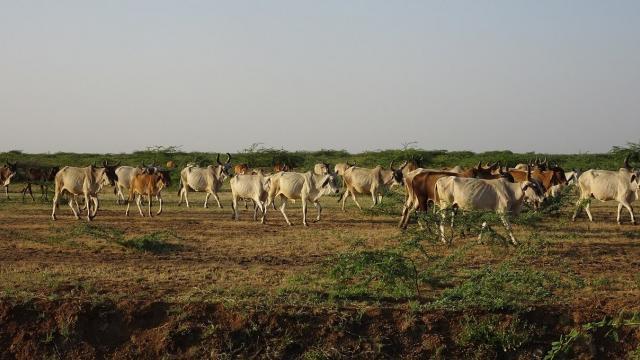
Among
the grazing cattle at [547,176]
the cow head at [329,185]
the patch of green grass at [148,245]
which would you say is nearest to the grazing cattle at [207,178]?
the cow head at [329,185]

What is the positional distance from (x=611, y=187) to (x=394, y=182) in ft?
22.1

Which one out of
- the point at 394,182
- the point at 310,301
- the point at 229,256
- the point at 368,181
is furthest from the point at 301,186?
the point at 310,301

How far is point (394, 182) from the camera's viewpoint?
24.2 meters

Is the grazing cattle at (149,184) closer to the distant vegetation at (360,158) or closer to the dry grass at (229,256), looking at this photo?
the dry grass at (229,256)

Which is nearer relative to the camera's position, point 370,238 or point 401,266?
point 401,266

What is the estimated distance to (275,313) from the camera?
8.34 m

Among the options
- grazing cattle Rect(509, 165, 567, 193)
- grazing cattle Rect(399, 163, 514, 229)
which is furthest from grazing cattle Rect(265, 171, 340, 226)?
grazing cattle Rect(509, 165, 567, 193)

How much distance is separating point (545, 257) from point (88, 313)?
829 cm

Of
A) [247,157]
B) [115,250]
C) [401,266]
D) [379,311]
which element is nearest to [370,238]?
[115,250]

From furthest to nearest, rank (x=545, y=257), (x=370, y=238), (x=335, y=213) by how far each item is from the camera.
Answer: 1. (x=335, y=213)
2. (x=370, y=238)
3. (x=545, y=257)

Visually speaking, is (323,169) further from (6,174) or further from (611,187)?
(6,174)

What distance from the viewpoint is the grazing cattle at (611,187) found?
1977 centimetres

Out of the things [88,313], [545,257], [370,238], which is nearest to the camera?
[88,313]

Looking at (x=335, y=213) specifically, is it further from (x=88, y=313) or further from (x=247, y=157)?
(x=247, y=157)
